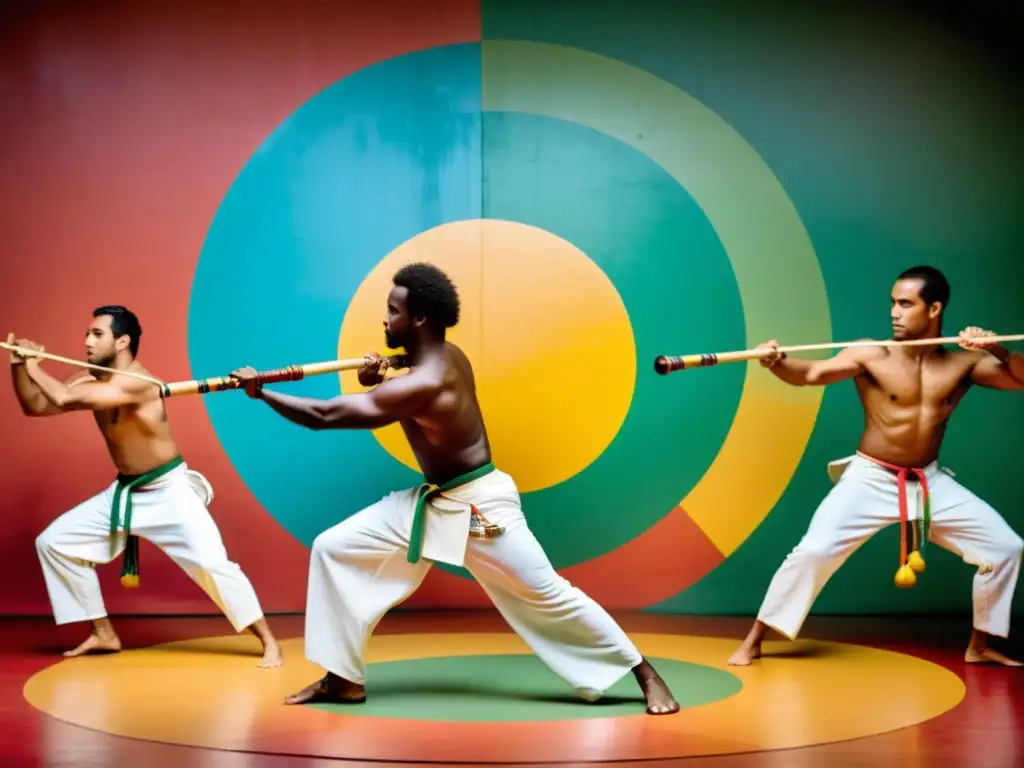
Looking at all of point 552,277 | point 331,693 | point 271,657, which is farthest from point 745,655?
point 552,277

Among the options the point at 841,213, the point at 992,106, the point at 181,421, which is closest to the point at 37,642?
the point at 181,421

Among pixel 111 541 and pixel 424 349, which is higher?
pixel 424 349

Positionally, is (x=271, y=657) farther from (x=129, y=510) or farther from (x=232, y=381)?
(x=232, y=381)

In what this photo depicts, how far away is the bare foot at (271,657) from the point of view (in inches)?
196

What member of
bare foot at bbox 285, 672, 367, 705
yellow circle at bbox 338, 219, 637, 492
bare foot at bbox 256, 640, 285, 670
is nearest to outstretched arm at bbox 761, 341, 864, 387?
yellow circle at bbox 338, 219, 637, 492

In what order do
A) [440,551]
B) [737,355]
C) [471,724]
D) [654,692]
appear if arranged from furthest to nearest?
[737,355] → [440,551] → [654,692] → [471,724]

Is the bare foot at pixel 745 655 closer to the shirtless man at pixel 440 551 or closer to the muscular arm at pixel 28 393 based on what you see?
the shirtless man at pixel 440 551

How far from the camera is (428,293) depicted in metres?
4.32

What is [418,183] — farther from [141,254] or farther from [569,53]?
[141,254]

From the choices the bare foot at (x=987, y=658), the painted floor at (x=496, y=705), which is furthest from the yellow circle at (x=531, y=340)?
the bare foot at (x=987, y=658)

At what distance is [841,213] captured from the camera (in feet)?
20.5

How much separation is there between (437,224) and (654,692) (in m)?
2.80

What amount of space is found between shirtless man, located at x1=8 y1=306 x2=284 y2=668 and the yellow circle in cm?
120

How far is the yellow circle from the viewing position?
245 inches
